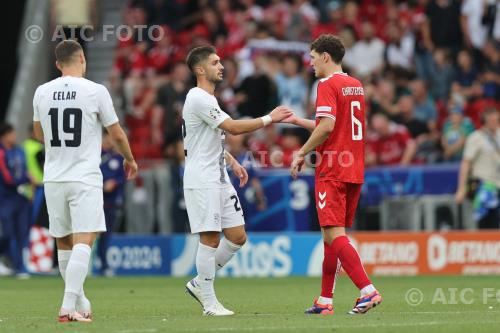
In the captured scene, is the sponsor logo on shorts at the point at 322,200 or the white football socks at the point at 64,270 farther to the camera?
the sponsor logo on shorts at the point at 322,200

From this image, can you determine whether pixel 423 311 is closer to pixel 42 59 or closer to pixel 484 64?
pixel 484 64

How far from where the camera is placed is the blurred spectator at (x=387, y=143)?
21.8m

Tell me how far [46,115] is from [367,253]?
10.4 m

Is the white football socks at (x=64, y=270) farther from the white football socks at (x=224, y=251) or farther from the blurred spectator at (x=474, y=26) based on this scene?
the blurred spectator at (x=474, y=26)

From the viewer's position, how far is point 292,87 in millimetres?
23656

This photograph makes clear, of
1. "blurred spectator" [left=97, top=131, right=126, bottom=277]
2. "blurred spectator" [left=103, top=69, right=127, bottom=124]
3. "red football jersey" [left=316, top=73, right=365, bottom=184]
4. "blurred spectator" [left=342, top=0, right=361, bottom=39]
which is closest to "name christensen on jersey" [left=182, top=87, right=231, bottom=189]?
"red football jersey" [left=316, top=73, right=365, bottom=184]

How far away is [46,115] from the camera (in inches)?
→ 440

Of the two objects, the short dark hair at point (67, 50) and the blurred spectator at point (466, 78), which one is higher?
the blurred spectator at point (466, 78)

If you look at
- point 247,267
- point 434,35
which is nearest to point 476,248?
point 247,267

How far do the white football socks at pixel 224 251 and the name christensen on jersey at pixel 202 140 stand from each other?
0.62 metres

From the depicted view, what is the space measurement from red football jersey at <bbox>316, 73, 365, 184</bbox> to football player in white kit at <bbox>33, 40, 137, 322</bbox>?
1711mm

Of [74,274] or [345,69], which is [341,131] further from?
[345,69]

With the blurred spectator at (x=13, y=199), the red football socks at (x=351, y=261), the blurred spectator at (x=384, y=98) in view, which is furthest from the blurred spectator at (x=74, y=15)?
the red football socks at (x=351, y=261)

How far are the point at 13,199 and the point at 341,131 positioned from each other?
1171 centimetres
